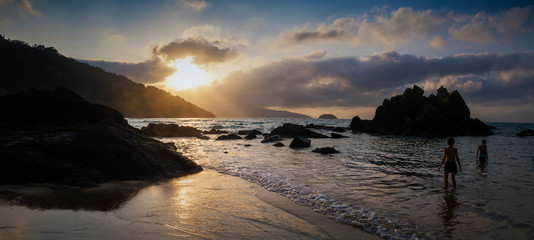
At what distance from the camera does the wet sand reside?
4617 millimetres

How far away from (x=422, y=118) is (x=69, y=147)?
58.3m

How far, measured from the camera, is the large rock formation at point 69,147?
8.56m

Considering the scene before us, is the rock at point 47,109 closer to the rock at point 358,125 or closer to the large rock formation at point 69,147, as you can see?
the large rock formation at point 69,147

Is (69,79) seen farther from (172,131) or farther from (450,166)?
(450,166)

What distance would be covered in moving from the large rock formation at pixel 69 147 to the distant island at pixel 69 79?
114 m

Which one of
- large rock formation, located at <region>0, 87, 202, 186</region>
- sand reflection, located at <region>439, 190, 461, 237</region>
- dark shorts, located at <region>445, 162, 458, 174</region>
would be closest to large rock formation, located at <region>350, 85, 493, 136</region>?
dark shorts, located at <region>445, 162, 458, 174</region>

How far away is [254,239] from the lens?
477 centimetres

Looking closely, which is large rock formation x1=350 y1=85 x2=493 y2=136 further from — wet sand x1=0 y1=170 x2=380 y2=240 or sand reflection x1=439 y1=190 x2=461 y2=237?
wet sand x1=0 y1=170 x2=380 y2=240

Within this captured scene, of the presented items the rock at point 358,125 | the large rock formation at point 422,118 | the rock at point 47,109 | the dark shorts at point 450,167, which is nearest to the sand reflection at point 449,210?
the dark shorts at point 450,167

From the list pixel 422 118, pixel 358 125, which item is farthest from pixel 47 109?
pixel 358 125

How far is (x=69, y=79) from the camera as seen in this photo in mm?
131250

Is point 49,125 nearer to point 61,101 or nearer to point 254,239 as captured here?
point 61,101

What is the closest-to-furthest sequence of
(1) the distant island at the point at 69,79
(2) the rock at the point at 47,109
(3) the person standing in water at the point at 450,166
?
(3) the person standing in water at the point at 450,166, (2) the rock at the point at 47,109, (1) the distant island at the point at 69,79

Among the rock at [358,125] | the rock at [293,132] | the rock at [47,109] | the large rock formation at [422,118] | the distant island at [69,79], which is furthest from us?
the distant island at [69,79]
